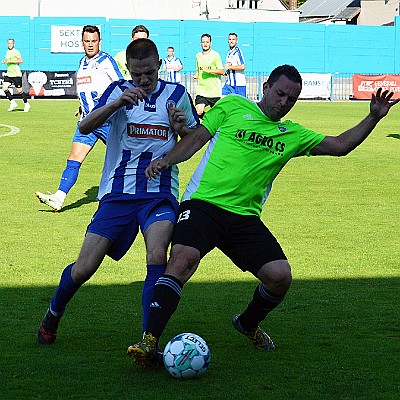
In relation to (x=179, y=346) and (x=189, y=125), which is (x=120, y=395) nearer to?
(x=179, y=346)

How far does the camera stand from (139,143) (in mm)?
5805

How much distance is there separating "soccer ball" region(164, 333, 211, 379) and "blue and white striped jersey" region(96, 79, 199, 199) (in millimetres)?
1098

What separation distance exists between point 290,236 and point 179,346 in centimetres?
478

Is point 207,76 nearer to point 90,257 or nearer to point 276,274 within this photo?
point 90,257

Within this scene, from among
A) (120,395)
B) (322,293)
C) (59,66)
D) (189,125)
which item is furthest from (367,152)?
(59,66)

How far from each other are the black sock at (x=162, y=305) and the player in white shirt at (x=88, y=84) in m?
5.53

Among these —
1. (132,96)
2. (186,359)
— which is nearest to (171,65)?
(132,96)

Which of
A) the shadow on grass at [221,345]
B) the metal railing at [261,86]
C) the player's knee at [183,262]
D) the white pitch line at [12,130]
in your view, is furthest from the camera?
the metal railing at [261,86]

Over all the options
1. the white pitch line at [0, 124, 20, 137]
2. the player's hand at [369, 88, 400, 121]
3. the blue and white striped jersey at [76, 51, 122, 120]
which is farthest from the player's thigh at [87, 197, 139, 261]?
the white pitch line at [0, 124, 20, 137]

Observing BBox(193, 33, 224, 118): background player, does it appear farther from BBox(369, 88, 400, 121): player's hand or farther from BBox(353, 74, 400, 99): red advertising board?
BBox(353, 74, 400, 99): red advertising board

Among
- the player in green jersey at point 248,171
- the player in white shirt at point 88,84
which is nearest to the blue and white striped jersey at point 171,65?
the player in white shirt at point 88,84

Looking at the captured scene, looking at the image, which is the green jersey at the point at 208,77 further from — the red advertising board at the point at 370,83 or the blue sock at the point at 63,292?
the red advertising board at the point at 370,83

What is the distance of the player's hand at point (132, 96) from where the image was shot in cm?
525

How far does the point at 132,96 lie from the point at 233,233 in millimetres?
1002
